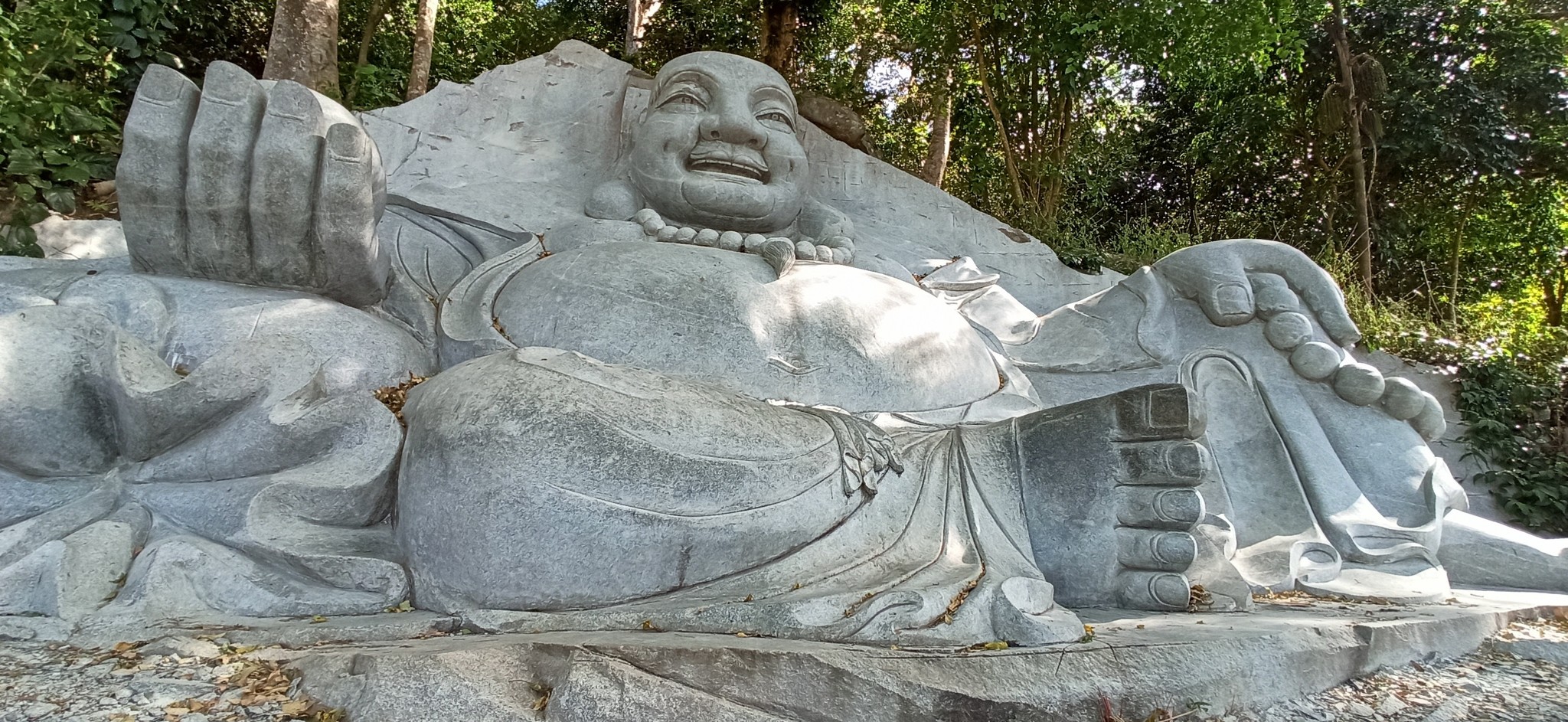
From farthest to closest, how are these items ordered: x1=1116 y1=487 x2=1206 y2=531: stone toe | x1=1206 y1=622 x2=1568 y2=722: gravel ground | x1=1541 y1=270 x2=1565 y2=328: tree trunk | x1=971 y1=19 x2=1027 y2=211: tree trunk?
x1=1541 y1=270 x2=1565 y2=328: tree trunk
x1=971 y1=19 x2=1027 y2=211: tree trunk
x1=1116 y1=487 x2=1206 y2=531: stone toe
x1=1206 y1=622 x2=1568 y2=722: gravel ground

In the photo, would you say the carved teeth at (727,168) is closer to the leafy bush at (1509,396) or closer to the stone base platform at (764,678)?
the stone base platform at (764,678)

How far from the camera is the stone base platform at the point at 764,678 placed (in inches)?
62.0

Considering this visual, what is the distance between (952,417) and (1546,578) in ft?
6.66

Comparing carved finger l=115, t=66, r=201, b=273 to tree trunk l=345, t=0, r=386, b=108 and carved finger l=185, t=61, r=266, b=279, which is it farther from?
tree trunk l=345, t=0, r=386, b=108

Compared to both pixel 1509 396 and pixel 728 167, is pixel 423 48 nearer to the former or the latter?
pixel 728 167

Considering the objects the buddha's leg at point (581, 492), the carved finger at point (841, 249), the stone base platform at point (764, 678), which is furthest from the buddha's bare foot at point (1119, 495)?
the carved finger at point (841, 249)

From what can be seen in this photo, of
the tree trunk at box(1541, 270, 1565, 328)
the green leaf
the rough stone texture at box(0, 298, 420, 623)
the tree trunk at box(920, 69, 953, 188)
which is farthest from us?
the tree trunk at box(1541, 270, 1565, 328)

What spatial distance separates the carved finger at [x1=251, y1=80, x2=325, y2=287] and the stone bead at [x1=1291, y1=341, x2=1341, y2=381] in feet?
10.6

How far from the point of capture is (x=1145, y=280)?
12.0 feet

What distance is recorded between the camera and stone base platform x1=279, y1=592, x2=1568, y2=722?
1575mm

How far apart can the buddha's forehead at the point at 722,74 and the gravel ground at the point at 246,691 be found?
9.38 feet

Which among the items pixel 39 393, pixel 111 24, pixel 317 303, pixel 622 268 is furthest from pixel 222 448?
pixel 111 24

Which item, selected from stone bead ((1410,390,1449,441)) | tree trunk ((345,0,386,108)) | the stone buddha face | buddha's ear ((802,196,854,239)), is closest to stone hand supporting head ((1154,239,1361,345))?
stone bead ((1410,390,1449,441))

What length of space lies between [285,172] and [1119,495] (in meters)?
2.35
